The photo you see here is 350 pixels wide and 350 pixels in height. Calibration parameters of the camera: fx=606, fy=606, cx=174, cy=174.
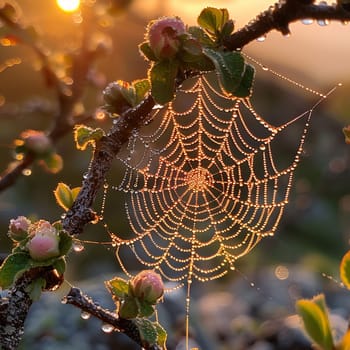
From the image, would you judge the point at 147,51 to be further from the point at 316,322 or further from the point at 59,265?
the point at 316,322

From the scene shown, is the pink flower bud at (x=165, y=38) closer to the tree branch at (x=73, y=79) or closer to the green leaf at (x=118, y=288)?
the green leaf at (x=118, y=288)

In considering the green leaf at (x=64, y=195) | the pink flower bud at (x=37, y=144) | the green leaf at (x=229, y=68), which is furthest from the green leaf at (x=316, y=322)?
the pink flower bud at (x=37, y=144)

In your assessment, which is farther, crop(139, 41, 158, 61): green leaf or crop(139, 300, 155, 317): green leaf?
crop(139, 300, 155, 317): green leaf

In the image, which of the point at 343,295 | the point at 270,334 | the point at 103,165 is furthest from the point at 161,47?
the point at 343,295

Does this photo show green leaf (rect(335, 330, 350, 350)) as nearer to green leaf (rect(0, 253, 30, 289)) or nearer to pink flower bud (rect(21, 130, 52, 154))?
green leaf (rect(0, 253, 30, 289))

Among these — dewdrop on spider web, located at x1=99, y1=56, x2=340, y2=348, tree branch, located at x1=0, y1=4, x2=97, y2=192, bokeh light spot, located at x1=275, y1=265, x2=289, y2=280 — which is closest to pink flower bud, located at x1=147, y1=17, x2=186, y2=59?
tree branch, located at x1=0, y1=4, x2=97, y2=192
